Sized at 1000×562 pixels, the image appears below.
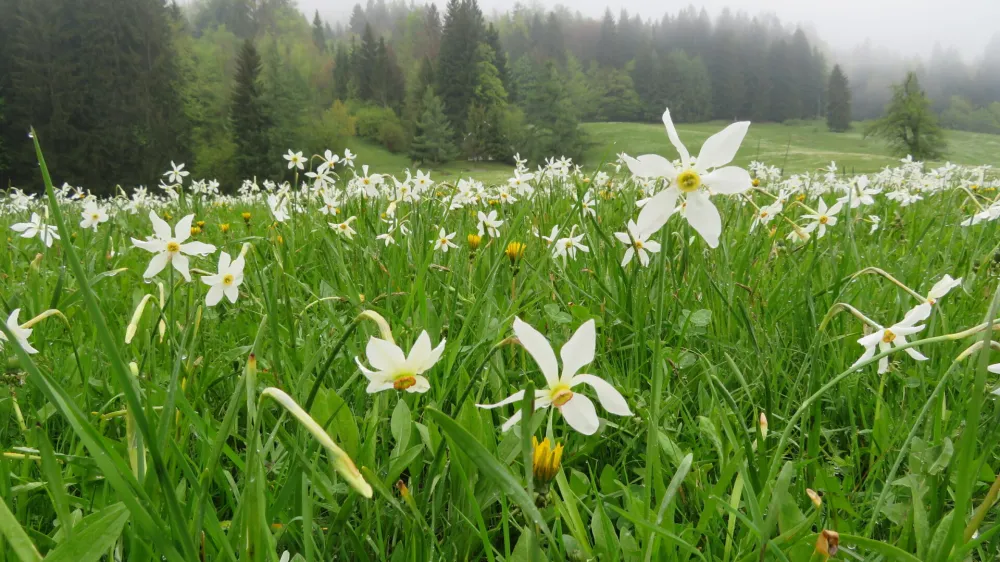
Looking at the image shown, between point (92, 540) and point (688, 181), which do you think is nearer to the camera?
point (92, 540)

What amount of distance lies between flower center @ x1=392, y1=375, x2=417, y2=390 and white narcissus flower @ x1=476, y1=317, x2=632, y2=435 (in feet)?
0.43

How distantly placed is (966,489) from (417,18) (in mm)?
117372

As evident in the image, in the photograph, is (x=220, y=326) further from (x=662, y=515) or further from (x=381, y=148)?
(x=381, y=148)

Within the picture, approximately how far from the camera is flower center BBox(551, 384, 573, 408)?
27.9 inches

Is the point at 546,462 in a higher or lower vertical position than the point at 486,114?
lower

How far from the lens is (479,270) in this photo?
243cm

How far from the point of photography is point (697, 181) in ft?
2.66

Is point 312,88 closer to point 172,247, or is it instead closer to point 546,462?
point 172,247

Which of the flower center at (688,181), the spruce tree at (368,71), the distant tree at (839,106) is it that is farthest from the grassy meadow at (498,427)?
the distant tree at (839,106)

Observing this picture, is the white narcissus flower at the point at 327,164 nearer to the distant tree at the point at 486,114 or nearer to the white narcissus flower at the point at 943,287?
the white narcissus flower at the point at 943,287

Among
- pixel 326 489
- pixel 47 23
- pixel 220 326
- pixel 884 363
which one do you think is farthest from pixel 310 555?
pixel 47 23

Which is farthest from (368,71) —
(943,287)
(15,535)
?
(15,535)

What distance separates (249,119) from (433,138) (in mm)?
20007

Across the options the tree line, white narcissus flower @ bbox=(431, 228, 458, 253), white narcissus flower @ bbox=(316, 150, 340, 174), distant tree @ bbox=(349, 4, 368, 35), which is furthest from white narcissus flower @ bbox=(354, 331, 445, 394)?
distant tree @ bbox=(349, 4, 368, 35)
